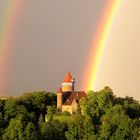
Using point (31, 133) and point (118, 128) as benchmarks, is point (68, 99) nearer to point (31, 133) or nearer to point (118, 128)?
point (118, 128)

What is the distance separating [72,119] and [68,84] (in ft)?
114

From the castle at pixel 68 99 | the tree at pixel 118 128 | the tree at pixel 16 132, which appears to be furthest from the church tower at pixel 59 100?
the tree at pixel 16 132

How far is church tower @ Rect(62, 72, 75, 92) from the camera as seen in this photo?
150m

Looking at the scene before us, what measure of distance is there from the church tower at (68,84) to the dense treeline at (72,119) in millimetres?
3247

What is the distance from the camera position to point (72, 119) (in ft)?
383

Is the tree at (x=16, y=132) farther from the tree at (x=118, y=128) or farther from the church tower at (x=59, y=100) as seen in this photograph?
the church tower at (x=59, y=100)

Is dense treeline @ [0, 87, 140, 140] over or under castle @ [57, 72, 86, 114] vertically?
under

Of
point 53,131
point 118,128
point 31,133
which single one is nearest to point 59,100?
point 118,128

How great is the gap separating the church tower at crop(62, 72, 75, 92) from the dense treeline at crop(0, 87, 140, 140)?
3247 millimetres

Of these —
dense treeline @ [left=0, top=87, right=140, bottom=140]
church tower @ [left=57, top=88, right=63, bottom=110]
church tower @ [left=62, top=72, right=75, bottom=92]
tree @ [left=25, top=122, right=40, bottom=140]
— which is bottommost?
tree @ [left=25, top=122, right=40, bottom=140]

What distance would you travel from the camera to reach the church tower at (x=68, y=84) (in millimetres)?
150012

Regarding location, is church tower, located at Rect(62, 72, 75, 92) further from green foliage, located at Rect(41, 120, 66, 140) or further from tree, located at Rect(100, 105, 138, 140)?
green foliage, located at Rect(41, 120, 66, 140)

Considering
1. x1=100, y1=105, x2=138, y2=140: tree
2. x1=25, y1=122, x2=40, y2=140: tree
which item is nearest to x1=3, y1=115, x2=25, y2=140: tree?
x1=25, y1=122, x2=40, y2=140: tree

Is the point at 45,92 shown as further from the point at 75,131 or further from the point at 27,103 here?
the point at 75,131
